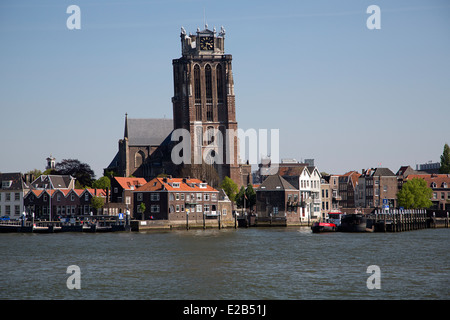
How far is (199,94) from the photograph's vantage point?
6732 inches

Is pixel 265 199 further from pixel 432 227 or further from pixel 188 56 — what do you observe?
pixel 188 56

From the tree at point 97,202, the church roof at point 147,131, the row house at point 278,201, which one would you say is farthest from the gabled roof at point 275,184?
the church roof at point 147,131

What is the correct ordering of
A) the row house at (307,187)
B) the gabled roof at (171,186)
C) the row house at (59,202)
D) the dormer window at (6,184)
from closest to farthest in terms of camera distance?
the gabled roof at (171,186), the row house at (307,187), the row house at (59,202), the dormer window at (6,184)

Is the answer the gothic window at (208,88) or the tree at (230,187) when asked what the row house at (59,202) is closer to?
the tree at (230,187)

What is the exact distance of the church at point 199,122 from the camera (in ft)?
535

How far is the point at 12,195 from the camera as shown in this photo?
135500 millimetres

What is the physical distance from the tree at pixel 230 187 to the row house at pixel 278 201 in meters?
27.5

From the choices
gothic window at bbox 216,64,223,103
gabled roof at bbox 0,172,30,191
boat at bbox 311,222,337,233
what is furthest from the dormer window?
boat at bbox 311,222,337,233

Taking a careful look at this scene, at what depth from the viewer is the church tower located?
163 metres

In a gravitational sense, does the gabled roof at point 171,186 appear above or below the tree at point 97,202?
above

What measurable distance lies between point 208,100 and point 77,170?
35150mm

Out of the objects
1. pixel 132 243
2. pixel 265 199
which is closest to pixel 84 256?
pixel 132 243

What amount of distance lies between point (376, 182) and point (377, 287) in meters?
110

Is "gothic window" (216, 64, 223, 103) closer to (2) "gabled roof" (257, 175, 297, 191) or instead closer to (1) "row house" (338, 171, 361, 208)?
(1) "row house" (338, 171, 361, 208)
